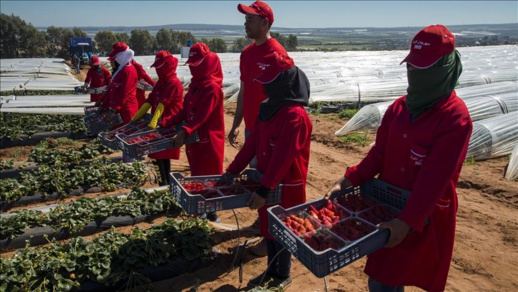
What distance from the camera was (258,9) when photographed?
4219 mm

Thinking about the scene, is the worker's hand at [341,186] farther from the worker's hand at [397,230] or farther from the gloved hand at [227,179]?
the gloved hand at [227,179]

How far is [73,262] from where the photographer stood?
3676 millimetres

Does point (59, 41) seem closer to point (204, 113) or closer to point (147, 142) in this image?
point (147, 142)

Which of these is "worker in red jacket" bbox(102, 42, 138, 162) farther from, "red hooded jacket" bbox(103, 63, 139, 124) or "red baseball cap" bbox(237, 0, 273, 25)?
"red baseball cap" bbox(237, 0, 273, 25)

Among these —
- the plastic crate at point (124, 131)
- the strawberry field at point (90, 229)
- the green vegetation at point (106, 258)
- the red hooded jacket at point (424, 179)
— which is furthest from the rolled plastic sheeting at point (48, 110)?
the red hooded jacket at point (424, 179)

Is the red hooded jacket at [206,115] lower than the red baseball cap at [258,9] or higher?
lower

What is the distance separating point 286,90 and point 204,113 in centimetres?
165

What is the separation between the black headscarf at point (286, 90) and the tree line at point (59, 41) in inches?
1645

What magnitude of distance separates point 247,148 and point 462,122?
1863 mm

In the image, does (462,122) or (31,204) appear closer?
(462,122)

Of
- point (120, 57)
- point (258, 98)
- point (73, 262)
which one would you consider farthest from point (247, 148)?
point (120, 57)

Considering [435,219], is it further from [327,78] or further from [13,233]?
[327,78]

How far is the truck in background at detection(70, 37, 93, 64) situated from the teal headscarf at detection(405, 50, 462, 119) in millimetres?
37288

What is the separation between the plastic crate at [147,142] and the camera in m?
4.48
